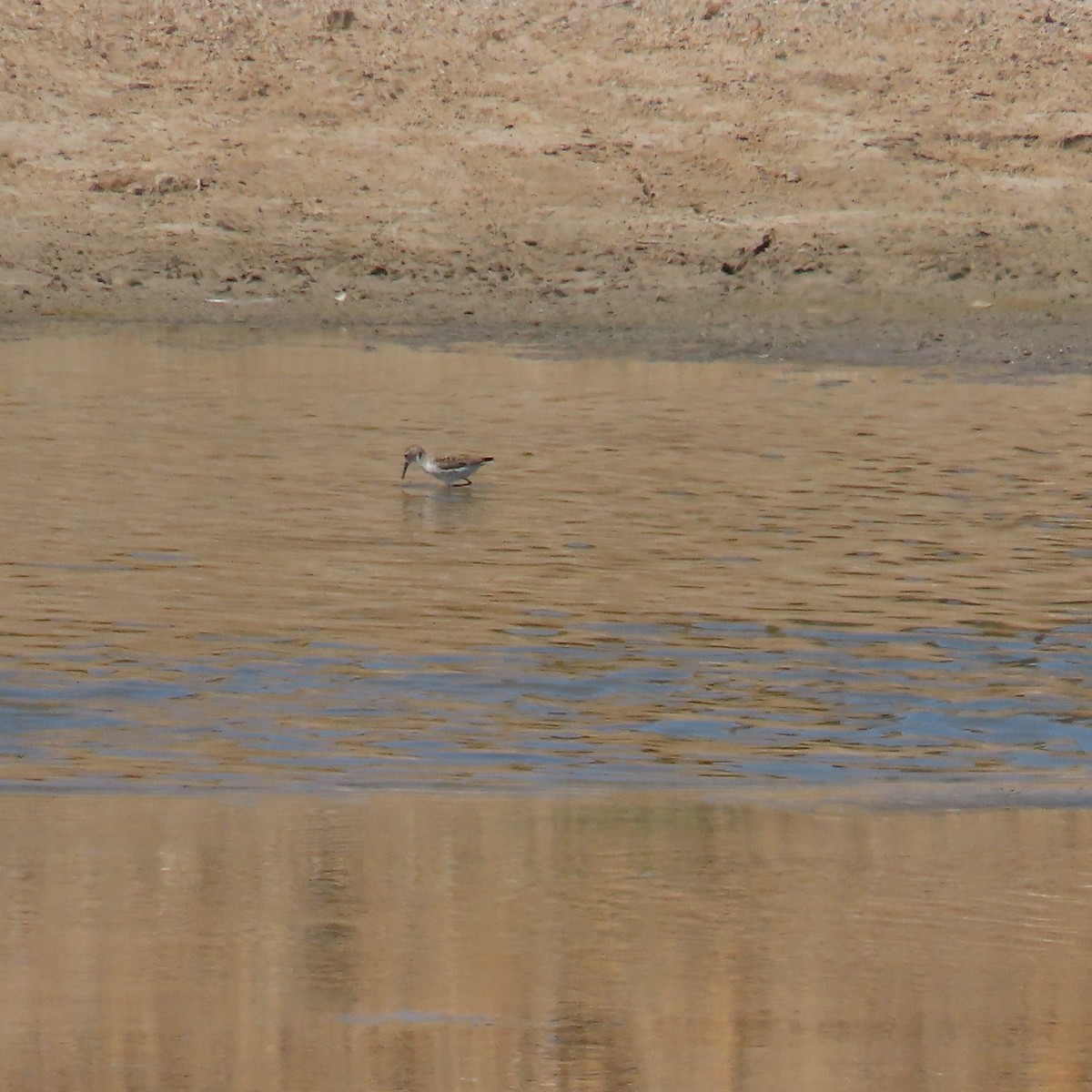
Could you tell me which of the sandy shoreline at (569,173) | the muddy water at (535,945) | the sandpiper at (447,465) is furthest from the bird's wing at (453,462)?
the sandy shoreline at (569,173)

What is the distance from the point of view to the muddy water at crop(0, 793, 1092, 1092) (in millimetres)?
3818

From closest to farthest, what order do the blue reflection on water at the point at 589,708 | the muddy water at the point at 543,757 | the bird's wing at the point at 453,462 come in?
1. the muddy water at the point at 543,757
2. the blue reflection on water at the point at 589,708
3. the bird's wing at the point at 453,462

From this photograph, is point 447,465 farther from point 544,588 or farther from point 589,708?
point 589,708

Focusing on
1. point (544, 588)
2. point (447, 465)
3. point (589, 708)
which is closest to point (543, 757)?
→ point (589, 708)

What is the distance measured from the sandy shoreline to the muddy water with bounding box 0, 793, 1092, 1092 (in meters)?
11.8

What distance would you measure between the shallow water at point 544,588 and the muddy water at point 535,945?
574 mm

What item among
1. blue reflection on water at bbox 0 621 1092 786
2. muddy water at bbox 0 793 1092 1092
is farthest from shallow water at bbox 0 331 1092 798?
muddy water at bbox 0 793 1092 1092

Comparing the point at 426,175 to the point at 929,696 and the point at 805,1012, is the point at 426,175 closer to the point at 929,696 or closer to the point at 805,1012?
the point at 929,696

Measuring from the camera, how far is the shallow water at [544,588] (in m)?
6.29

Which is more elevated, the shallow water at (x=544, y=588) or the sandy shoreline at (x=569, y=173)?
the sandy shoreline at (x=569, y=173)

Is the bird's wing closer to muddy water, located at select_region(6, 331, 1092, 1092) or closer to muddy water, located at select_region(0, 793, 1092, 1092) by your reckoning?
muddy water, located at select_region(6, 331, 1092, 1092)

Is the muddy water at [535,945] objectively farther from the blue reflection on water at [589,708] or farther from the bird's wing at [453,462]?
the bird's wing at [453,462]

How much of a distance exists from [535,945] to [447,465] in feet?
21.2

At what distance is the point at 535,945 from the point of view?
14.5 feet
